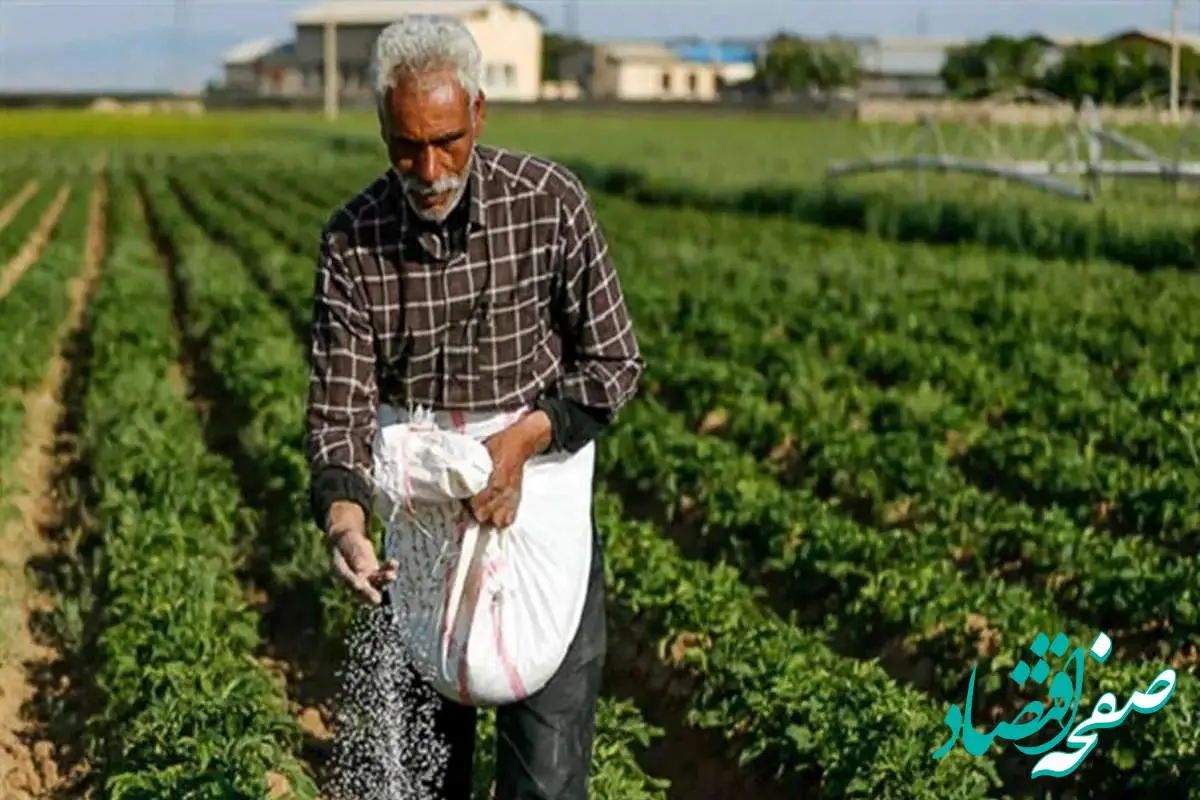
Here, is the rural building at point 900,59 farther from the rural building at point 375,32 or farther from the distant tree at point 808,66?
the rural building at point 375,32

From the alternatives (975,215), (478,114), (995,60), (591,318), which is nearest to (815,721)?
(591,318)

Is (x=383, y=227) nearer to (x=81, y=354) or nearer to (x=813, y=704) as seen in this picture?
(x=813, y=704)

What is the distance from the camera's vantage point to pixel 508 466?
378 centimetres

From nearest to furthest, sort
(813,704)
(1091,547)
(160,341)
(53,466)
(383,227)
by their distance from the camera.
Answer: (383,227)
(813,704)
(1091,547)
(53,466)
(160,341)

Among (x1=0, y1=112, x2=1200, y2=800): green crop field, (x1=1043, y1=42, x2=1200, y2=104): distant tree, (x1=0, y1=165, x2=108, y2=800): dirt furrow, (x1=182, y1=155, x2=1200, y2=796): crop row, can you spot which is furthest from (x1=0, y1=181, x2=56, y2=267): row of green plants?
(x1=1043, y1=42, x2=1200, y2=104): distant tree

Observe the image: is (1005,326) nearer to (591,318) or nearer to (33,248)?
(591,318)

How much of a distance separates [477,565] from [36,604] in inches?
189

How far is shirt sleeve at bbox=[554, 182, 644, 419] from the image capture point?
12.6ft

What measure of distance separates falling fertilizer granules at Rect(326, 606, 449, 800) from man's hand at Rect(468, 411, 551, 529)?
330 mm

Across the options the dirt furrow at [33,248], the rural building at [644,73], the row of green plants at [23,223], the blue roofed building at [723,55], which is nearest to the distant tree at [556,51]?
the rural building at [644,73]

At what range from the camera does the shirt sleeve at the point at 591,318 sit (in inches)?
152

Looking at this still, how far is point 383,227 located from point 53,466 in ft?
24.4

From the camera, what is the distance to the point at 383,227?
3.81m

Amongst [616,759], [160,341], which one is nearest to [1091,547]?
[616,759]
